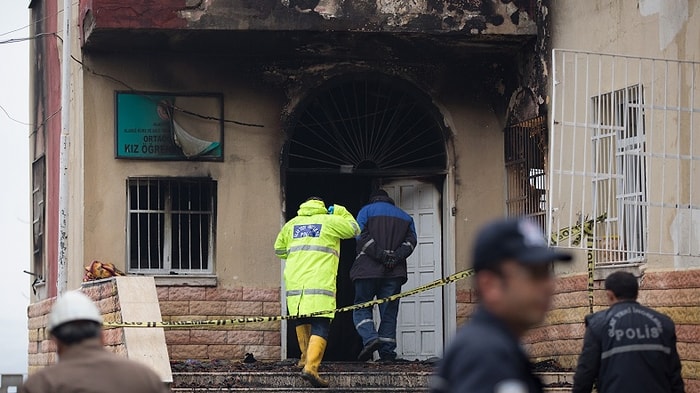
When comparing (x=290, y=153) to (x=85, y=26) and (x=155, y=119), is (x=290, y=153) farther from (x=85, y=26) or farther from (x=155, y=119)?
(x=85, y=26)

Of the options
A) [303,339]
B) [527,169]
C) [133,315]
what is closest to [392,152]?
[527,169]

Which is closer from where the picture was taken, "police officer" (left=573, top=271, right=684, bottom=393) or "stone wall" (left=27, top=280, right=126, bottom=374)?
"police officer" (left=573, top=271, right=684, bottom=393)

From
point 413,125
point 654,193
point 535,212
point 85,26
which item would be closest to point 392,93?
point 413,125

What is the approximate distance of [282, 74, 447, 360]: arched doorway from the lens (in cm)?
1650

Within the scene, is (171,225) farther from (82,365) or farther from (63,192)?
→ (82,365)

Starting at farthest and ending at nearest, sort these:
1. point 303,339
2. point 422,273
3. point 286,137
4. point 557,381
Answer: point 422,273 < point 286,137 < point 303,339 < point 557,381

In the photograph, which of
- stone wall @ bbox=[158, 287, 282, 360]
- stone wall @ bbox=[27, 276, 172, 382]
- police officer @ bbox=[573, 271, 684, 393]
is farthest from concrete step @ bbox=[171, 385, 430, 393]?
police officer @ bbox=[573, 271, 684, 393]

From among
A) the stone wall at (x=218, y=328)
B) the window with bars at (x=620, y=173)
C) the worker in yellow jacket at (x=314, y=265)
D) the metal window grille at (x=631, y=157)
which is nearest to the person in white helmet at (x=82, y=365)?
the metal window grille at (x=631, y=157)

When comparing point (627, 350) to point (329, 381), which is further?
point (329, 381)

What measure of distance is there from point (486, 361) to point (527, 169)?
12.4 m

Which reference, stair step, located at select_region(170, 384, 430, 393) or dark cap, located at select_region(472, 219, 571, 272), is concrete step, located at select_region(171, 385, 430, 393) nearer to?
stair step, located at select_region(170, 384, 430, 393)

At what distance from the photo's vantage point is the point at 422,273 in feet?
54.9

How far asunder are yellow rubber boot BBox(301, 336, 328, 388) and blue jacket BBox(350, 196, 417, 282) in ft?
5.50

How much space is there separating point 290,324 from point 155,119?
2.88 m
